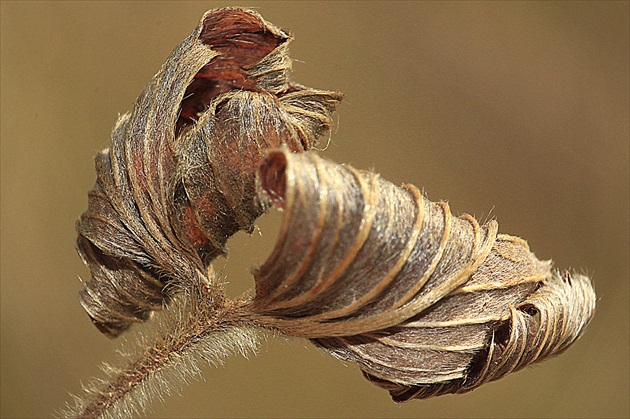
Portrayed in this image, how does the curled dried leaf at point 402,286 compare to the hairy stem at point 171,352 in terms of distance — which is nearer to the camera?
the curled dried leaf at point 402,286

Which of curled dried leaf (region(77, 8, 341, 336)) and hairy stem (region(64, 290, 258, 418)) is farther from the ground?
curled dried leaf (region(77, 8, 341, 336))

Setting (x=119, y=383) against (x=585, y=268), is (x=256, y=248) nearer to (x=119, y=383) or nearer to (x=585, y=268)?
(x=119, y=383)

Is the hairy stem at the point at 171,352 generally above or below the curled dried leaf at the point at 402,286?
below

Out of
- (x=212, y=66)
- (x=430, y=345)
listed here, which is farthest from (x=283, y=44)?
(x=430, y=345)

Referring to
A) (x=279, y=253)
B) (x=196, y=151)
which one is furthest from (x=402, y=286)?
(x=196, y=151)

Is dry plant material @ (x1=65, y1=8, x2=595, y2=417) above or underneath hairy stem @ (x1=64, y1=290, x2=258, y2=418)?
above

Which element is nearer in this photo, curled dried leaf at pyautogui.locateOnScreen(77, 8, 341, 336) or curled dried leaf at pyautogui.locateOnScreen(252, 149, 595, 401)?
curled dried leaf at pyautogui.locateOnScreen(252, 149, 595, 401)
